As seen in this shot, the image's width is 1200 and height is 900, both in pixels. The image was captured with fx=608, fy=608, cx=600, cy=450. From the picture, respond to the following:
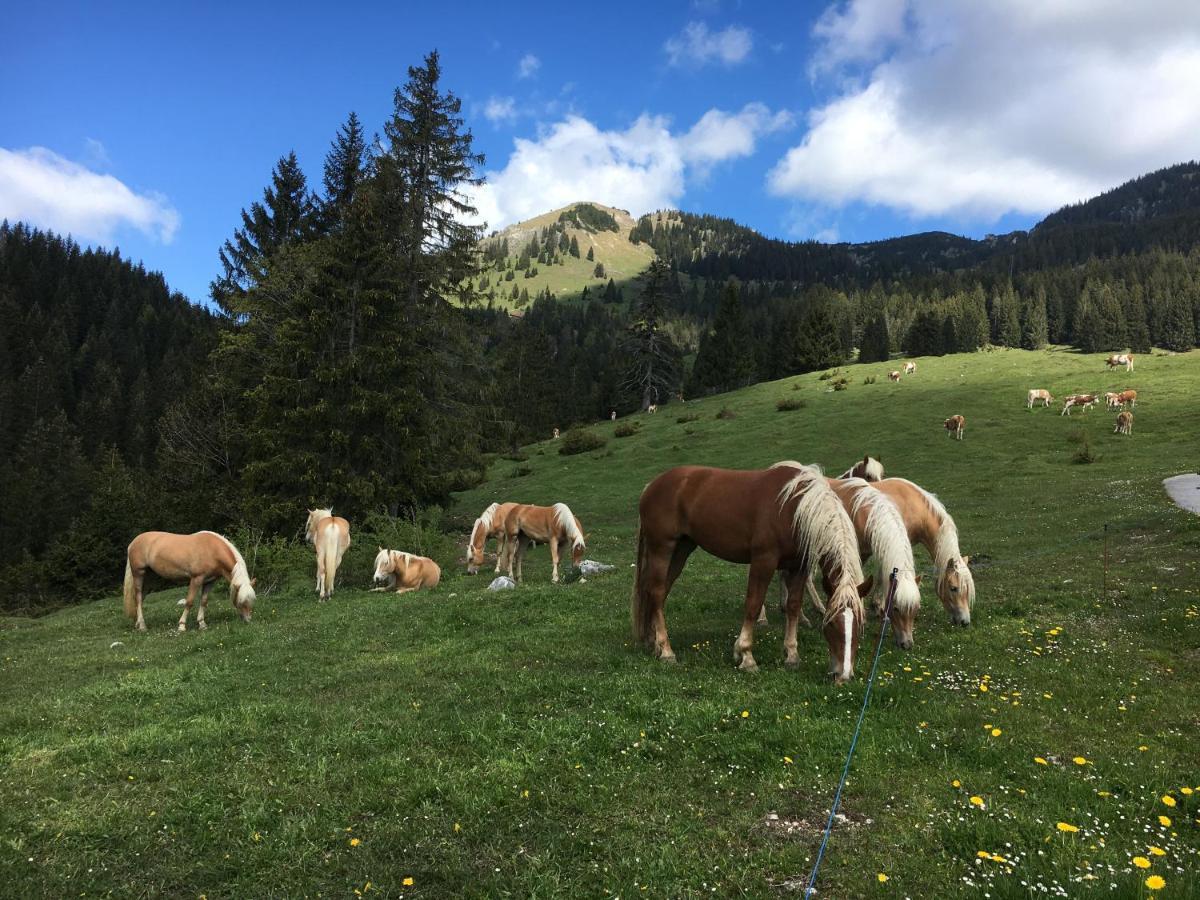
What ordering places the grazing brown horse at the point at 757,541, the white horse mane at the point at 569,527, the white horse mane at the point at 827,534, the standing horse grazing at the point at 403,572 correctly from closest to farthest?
the white horse mane at the point at 827,534, the grazing brown horse at the point at 757,541, the white horse mane at the point at 569,527, the standing horse grazing at the point at 403,572

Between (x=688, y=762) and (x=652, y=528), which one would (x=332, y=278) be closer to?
(x=652, y=528)

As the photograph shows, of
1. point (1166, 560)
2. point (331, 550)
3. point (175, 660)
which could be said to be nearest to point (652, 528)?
point (175, 660)

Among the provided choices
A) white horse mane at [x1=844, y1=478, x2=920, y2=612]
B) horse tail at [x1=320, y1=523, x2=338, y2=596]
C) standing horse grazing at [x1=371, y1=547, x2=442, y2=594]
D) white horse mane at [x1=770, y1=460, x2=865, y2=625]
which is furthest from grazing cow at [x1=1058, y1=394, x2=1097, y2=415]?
horse tail at [x1=320, y1=523, x2=338, y2=596]

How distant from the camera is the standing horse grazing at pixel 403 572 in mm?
17312

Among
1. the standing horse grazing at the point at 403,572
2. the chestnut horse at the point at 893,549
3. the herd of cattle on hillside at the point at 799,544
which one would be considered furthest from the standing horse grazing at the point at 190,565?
the chestnut horse at the point at 893,549

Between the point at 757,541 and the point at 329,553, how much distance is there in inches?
518

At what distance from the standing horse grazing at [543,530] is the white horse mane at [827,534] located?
9.21 m

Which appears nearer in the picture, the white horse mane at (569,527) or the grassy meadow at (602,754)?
the grassy meadow at (602,754)

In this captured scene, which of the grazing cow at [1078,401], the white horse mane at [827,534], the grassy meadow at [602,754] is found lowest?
the grassy meadow at [602,754]

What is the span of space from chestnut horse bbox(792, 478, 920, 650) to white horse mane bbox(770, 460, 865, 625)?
2.73 ft

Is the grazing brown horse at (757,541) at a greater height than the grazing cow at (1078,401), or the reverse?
the grazing cow at (1078,401)

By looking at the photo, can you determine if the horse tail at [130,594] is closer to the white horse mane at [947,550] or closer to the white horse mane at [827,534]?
the white horse mane at [827,534]

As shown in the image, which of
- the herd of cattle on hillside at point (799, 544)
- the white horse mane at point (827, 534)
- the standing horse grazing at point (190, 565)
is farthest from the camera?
the standing horse grazing at point (190, 565)

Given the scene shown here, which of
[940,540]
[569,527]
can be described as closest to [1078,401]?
[940,540]
